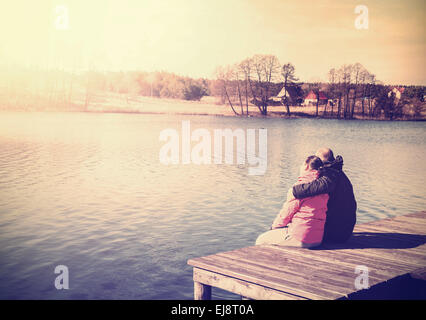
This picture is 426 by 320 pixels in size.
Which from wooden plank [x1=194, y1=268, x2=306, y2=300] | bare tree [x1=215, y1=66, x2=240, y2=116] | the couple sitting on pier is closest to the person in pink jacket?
the couple sitting on pier

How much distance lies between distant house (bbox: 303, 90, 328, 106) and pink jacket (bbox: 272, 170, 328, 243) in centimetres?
10189

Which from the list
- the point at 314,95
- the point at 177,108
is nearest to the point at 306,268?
the point at 177,108

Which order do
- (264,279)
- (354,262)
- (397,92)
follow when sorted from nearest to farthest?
(264,279), (354,262), (397,92)

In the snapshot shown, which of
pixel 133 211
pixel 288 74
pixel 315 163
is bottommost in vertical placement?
pixel 133 211

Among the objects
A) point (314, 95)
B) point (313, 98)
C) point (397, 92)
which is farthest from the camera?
Answer: point (313, 98)

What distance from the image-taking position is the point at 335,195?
24.6 feet

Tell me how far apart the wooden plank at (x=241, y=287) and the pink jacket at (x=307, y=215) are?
1591 millimetres

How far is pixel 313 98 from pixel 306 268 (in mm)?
108970

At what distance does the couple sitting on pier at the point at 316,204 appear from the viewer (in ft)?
24.0

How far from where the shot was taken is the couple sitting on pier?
24.0ft

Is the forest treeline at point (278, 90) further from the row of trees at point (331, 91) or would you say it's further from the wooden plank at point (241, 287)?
the wooden plank at point (241, 287)

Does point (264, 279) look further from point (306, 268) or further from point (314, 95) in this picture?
point (314, 95)

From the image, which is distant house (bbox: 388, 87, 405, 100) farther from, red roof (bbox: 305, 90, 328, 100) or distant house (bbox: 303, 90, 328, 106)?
red roof (bbox: 305, 90, 328, 100)
